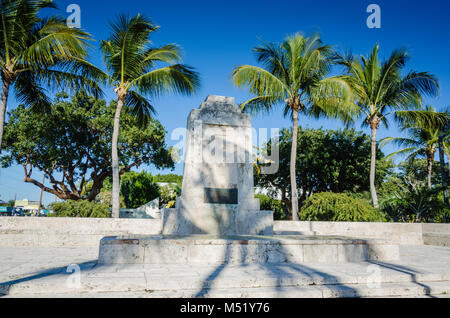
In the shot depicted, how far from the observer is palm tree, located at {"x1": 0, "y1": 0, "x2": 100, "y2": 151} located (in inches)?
399

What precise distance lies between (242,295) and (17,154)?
24418mm

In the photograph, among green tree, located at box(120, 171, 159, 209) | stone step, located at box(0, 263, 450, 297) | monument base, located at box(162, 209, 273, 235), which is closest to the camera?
stone step, located at box(0, 263, 450, 297)

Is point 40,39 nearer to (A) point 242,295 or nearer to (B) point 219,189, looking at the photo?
(B) point 219,189

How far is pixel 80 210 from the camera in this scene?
41.5 ft

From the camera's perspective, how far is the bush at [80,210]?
12.5 m

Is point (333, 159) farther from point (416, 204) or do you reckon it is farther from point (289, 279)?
point (289, 279)

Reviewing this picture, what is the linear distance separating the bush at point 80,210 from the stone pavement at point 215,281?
7.46 metres

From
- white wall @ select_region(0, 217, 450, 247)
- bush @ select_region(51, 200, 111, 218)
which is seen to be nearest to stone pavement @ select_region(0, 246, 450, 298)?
white wall @ select_region(0, 217, 450, 247)

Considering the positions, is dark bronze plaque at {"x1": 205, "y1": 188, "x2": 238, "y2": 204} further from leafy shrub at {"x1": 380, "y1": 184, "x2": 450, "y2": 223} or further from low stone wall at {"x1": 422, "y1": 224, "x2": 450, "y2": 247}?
leafy shrub at {"x1": 380, "y1": 184, "x2": 450, "y2": 223}

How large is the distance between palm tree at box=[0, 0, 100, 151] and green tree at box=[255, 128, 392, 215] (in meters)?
18.3

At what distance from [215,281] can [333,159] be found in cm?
2224

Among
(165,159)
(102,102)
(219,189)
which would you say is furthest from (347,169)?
(102,102)

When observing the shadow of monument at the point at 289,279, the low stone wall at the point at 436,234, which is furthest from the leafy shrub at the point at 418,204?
the shadow of monument at the point at 289,279

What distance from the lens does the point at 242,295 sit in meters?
3.72
